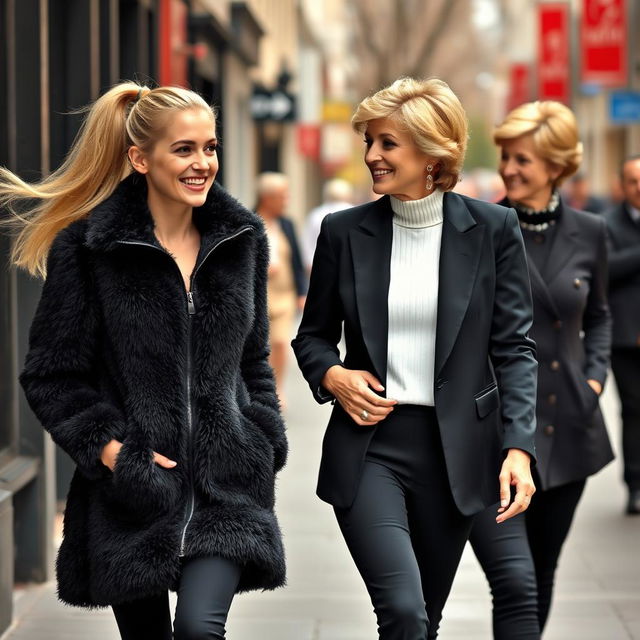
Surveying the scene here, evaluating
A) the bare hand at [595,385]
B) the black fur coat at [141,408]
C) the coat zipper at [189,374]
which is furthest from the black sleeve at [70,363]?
the bare hand at [595,385]

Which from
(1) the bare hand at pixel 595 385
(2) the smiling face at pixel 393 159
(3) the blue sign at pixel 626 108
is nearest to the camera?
(2) the smiling face at pixel 393 159

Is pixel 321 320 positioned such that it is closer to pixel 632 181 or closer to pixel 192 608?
pixel 192 608

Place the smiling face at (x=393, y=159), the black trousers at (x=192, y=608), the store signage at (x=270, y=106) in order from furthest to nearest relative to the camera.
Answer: the store signage at (x=270, y=106) → the smiling face at (x=393, y=159) → the black trousers at (x=192, y=608)

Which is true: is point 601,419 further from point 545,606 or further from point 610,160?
point 610,160

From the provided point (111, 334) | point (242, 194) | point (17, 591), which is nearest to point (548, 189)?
point (111, 334)

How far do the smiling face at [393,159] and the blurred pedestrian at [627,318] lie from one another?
4131 mm

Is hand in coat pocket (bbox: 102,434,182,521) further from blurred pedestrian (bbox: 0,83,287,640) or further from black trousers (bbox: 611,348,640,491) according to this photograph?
black trousers (bbox: 611,348,640,491)

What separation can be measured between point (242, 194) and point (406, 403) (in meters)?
18.8

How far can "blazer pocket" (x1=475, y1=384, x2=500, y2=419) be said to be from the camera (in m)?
3.92

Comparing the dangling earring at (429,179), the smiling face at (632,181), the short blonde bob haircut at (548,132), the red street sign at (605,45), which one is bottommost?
the smiling face at (632,181)

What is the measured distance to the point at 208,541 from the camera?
11.9 ft

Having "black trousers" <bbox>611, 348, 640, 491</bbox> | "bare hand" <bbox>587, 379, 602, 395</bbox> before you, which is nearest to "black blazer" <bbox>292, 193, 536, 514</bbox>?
"bare hand" <bbox>587, 379, 602, 395</bbox>

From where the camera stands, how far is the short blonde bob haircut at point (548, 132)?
5.04m

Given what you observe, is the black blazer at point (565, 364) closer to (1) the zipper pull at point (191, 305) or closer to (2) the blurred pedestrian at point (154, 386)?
(2) the blurred pedestrian at point (154, 386)
